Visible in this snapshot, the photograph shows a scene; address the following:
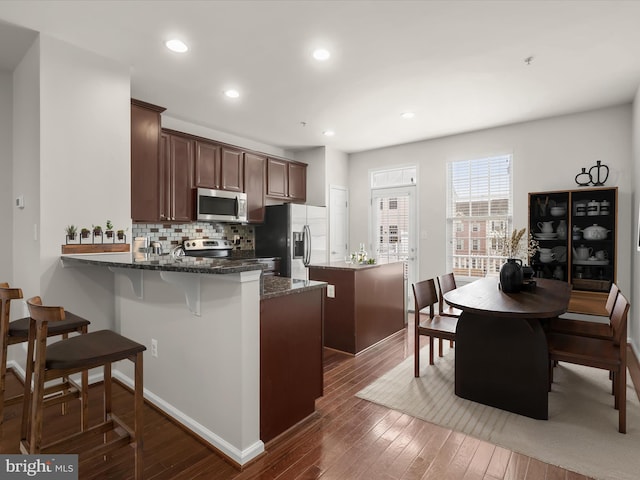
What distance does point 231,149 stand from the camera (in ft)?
16.1

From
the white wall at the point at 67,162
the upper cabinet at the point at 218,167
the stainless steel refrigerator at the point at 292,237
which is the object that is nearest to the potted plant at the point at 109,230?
the white wall at the point at 67,162

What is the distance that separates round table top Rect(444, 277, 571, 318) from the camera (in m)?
2.17

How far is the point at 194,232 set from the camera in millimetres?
4891

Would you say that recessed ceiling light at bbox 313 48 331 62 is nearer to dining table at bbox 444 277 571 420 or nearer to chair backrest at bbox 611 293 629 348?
dining table at bbox 444 277 571 420

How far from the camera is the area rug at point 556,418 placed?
1920mm

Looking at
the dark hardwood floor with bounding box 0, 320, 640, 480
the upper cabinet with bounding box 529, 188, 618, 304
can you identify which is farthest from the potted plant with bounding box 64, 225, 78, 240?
the upper cabinet with bounding box 529, 188, 618, 304

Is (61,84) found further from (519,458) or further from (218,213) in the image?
(519,458)

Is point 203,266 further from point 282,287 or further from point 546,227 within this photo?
point 546,227

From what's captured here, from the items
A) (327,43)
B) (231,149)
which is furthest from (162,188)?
(327,43)

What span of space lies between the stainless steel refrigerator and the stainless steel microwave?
0.53 metres

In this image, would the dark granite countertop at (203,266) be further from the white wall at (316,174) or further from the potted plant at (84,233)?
the white wall at (316,174)

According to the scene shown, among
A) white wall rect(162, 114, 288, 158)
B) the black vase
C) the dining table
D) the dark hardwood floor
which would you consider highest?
white wall rect(162, 114, 288, 158)

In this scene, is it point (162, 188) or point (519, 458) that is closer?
point (519, 458)

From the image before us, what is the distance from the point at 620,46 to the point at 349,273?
299 centimetres
